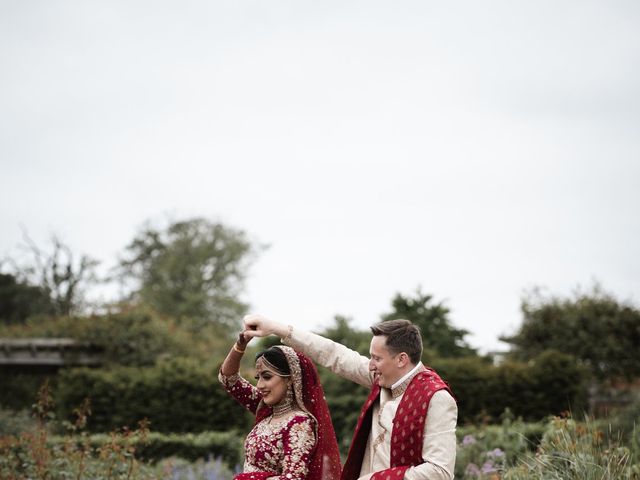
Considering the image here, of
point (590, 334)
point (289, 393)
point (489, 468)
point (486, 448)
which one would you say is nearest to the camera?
point (289, 393)

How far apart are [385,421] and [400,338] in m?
0.38

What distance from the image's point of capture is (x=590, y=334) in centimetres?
1819

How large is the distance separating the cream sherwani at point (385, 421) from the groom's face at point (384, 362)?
78 millimetres

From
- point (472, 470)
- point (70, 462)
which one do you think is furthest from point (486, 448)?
point (70, 462)

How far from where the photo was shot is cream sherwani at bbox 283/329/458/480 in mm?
3115

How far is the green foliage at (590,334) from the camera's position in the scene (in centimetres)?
1811

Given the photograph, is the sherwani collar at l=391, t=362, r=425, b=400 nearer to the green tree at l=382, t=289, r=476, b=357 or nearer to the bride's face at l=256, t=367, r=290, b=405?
the bride's face at l=256, t=367, r=290, b=405

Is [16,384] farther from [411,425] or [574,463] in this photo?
[411,425]

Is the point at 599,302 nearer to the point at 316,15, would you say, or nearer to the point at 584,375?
the point at 584,375

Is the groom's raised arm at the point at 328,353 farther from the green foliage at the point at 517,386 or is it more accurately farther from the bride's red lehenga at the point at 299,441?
the green foliage at the point at 517,386

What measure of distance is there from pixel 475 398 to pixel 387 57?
623 centimetres

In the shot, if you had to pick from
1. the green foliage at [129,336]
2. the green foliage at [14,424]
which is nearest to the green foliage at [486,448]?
the green foliage at [14,424]

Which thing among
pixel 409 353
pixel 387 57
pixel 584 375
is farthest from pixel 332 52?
pixel 584 375

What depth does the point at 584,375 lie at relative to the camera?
1296 cm
